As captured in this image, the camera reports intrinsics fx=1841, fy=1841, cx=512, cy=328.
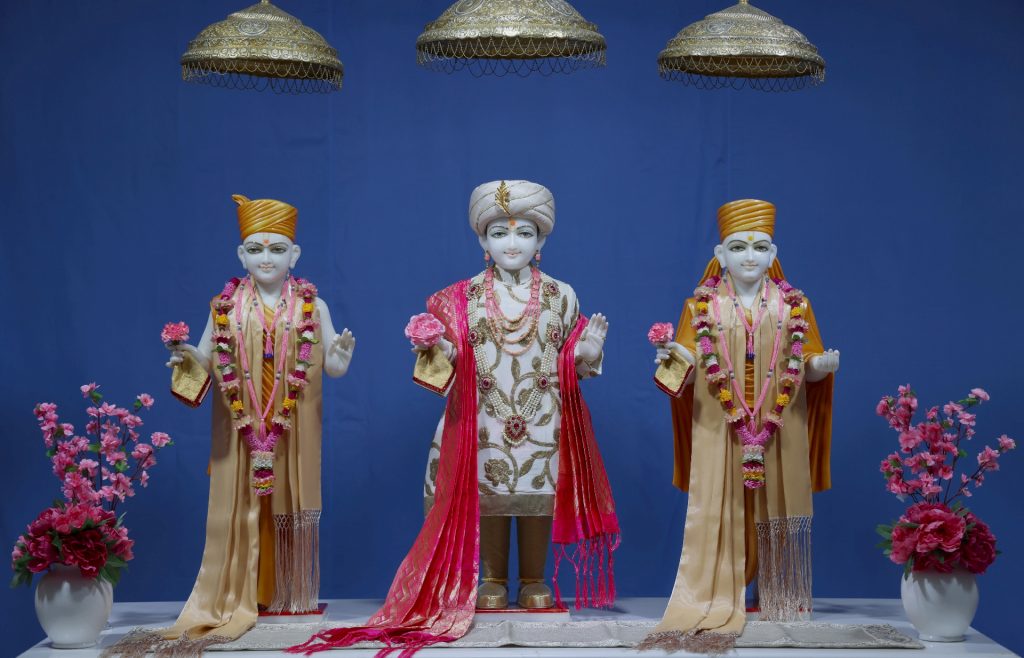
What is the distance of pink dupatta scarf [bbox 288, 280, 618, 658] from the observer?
6754mm

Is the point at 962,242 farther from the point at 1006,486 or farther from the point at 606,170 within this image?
the point at 606,170

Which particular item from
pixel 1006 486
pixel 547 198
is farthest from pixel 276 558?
pixel 1006 486

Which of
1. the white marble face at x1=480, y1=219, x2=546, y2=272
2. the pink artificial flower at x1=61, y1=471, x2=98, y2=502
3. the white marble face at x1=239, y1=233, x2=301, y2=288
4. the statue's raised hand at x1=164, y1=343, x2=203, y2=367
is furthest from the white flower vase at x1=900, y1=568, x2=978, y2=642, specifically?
the pink artificial flower at x1=61, y1=471, x2=98, y2=502

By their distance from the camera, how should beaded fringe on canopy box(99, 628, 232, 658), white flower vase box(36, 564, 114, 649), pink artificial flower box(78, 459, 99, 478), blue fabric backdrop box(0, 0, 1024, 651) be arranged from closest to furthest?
beaded fringe on canopy box(99, 628, 232, 658)
white flower vase box(36, 564, 114, 649)
pink artificial flower box(78, 459, 99, 478)
blue fabric backdrop box(0, 0, 1024, 651)

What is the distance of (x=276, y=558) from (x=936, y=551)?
2.43m

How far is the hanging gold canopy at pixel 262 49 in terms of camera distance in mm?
6781

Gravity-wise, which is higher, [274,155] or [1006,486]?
[274,155]

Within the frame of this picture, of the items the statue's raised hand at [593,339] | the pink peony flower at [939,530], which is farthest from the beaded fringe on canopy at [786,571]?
the statue's raised hand at [593,339]

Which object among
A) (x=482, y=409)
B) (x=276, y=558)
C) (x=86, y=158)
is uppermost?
(x=86, y=158)

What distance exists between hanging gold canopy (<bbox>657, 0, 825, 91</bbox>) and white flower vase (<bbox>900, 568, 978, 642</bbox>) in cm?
196

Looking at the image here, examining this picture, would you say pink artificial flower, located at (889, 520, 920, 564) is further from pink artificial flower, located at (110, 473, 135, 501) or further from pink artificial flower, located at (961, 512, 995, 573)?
pink artificial flower, located at (110, 473, 135, 501)

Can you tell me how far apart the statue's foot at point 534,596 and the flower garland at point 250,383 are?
1045mm

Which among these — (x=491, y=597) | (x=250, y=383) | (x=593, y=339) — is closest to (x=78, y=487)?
(x=250, y=383)

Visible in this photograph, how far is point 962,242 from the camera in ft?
26.3
